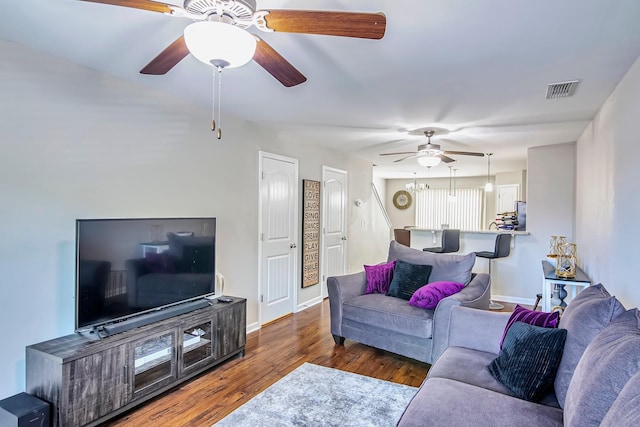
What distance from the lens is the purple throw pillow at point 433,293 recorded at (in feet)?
10.5

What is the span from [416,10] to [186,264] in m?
2.47

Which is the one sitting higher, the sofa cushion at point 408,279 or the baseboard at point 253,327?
the sofa cushion at point 408,279

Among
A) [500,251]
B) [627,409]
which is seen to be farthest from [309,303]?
[627,409]

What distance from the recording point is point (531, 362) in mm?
1782

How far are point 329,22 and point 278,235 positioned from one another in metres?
3.39

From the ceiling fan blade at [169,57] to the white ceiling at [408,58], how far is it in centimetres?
23

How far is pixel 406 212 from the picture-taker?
1096cm

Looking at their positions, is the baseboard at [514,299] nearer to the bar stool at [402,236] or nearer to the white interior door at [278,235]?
the bar stool at [402,236]

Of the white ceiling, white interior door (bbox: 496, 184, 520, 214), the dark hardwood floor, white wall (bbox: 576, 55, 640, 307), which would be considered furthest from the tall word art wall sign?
white interior door (bbox: 496, 184, 520, 214)

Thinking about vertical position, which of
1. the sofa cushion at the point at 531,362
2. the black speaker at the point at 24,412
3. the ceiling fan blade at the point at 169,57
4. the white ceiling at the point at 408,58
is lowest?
the black speaker at the point at 24,412

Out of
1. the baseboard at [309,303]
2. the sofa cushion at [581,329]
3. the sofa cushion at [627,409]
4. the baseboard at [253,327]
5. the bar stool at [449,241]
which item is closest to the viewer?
the sofa cushion at [627,409]

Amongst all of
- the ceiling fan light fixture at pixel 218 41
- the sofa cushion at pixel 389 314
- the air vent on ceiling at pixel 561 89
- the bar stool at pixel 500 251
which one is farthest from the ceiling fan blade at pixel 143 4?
the bar stool at pixel 500 251

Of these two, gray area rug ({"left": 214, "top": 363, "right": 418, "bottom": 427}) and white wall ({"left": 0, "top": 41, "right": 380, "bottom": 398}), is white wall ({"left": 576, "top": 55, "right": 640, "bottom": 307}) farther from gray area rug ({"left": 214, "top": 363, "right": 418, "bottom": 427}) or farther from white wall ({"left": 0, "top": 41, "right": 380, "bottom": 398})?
white wall ({"left": 0, "top": 41, "right": 380, "bottom": 398})

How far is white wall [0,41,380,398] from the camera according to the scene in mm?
2221
